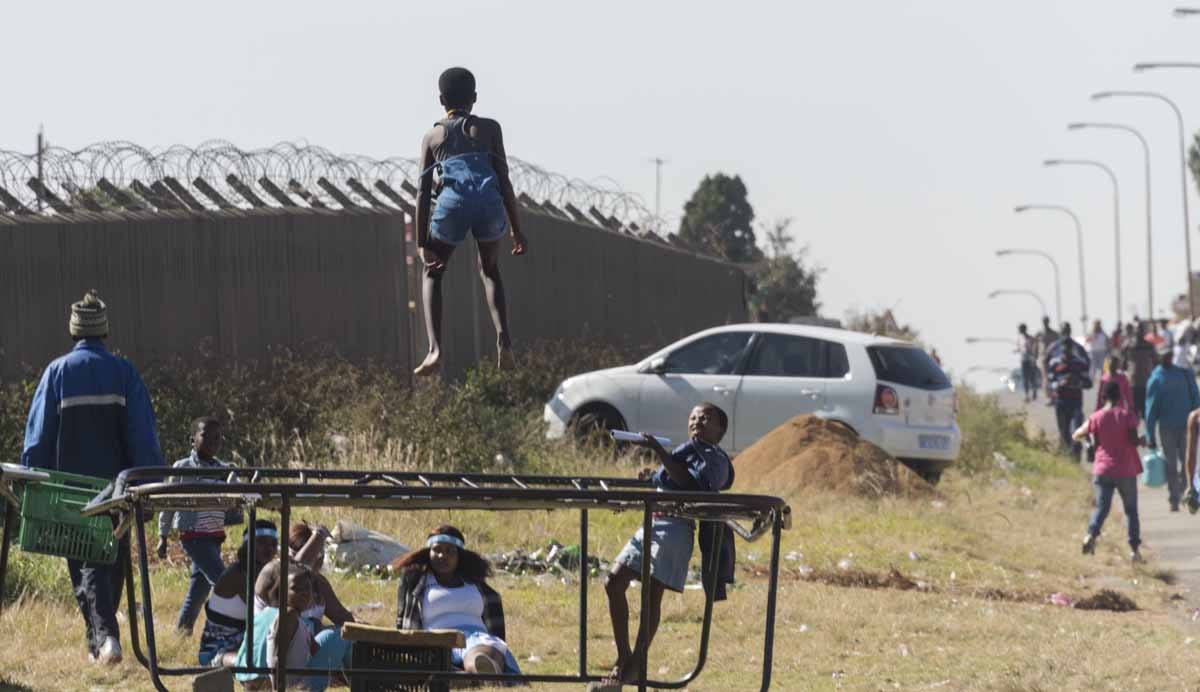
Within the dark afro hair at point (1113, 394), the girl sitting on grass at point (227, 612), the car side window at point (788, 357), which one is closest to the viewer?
the girl sitting on grass at point (227, 612)

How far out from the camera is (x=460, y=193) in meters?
7.26

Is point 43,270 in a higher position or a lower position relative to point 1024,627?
higher

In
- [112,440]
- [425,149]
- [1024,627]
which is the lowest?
[1024,627]

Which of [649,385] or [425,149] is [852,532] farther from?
[425,149]

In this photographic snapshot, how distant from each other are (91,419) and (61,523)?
208 centimetres

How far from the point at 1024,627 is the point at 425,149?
6437 millimetres

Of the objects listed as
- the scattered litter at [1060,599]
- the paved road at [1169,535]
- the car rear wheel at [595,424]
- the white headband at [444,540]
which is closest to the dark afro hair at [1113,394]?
the paved road at [1169,535]

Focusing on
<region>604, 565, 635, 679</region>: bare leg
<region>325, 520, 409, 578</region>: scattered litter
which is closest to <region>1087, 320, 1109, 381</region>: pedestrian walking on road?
<region>325, 520, 409, 578</region>: scattered litter

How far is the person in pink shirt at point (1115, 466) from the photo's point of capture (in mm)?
17047

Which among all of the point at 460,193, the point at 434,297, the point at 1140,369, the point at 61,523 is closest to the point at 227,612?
the point at 61,523

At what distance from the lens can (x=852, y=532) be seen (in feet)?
55.3

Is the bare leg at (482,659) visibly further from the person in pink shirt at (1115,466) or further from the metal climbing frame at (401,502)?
the person in pink shirt at (1115,466)

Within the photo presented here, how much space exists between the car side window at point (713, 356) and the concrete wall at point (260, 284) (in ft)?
7.71

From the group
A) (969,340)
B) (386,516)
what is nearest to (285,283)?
(386,516)
